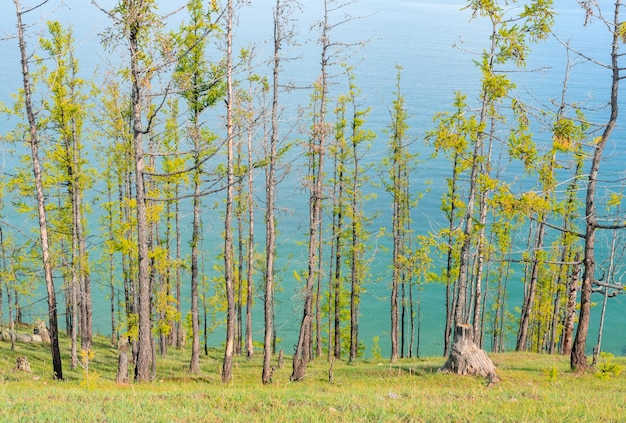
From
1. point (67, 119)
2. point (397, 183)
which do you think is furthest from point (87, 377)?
point (397, 183)

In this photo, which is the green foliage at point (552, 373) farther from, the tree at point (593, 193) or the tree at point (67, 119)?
the tree at point (67, 119)

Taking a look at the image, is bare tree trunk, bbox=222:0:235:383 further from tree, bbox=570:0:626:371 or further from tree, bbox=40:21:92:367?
tree, bbox=570:0:626:371

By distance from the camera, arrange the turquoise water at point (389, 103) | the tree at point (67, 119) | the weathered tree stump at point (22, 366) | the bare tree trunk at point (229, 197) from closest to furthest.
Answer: the bare tree trunk at point (229, 197) → the tree at point (67, 119) → the weathered tree stump at point (22, 366) → the turquoise water at point (389, 103)

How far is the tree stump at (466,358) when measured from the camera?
1532 cm

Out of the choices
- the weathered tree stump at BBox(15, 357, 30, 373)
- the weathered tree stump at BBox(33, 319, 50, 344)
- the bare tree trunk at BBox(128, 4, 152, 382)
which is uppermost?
the bare tree trunk at BBox(128, 4, 152, 382)

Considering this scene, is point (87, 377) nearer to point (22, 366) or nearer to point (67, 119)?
point (22, 366)

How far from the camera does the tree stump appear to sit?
15.3 metres

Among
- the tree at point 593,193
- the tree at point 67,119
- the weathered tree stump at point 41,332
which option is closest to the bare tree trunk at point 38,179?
the tree at point 67,119

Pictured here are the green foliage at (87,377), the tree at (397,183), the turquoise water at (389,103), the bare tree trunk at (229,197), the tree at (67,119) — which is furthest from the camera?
the turquoise water at (389,103)

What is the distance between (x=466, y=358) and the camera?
15461mm

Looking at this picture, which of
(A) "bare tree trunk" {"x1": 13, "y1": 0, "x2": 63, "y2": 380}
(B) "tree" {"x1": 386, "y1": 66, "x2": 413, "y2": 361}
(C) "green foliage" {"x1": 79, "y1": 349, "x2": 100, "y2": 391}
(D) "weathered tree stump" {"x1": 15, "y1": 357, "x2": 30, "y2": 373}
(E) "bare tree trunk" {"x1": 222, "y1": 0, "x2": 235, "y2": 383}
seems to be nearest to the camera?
(C) "green foliage" {"x1": 79, "y1": 349, "x2": 100, "y2": 391}

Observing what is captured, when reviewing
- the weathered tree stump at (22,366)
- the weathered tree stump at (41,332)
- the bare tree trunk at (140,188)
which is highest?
the bare tree trunk at (140,188)

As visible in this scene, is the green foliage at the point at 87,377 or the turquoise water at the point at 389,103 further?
the turquoise water at the point at 389,103

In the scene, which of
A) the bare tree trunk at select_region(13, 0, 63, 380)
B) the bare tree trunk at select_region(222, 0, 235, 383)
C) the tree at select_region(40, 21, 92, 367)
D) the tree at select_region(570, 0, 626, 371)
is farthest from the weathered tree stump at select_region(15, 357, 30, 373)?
the tree at select_region(570, 0, 626, 371)
